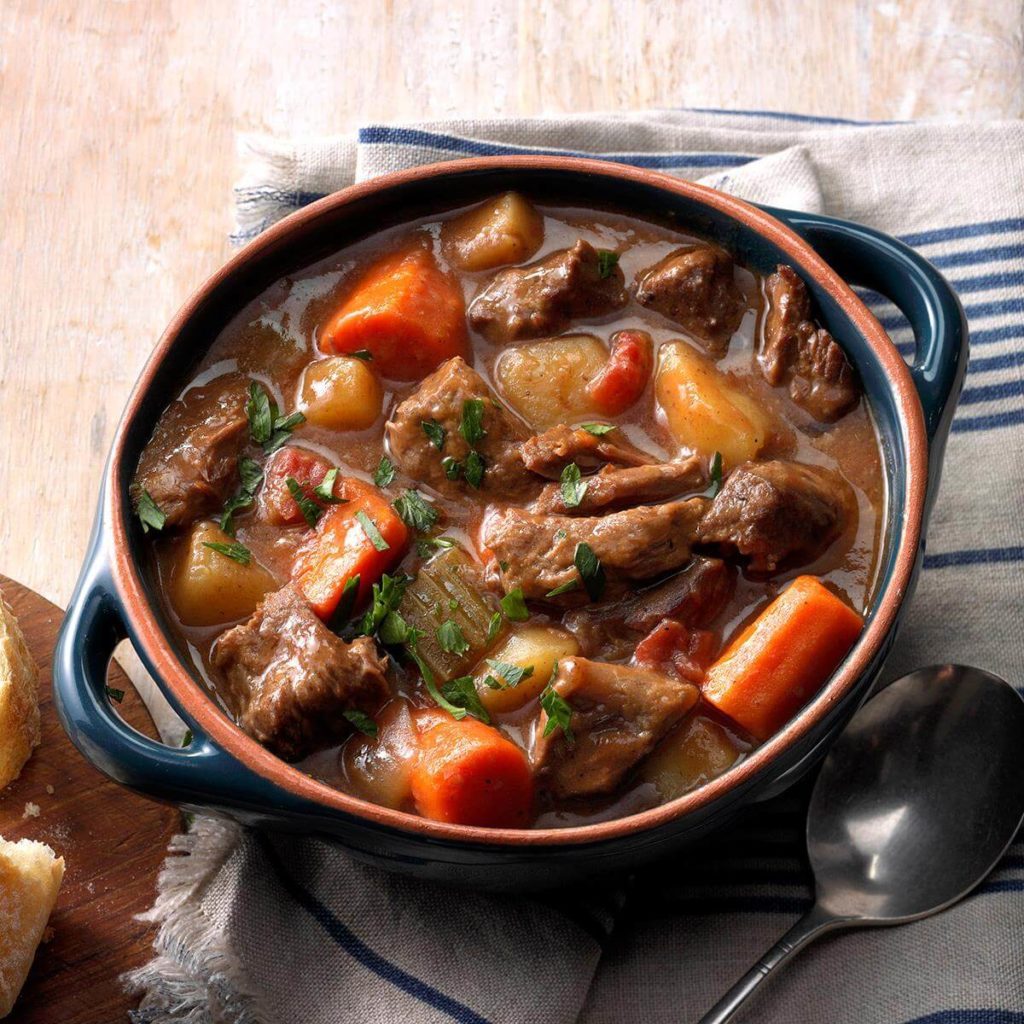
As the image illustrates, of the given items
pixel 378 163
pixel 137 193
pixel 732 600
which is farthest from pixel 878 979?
pixel 137 193

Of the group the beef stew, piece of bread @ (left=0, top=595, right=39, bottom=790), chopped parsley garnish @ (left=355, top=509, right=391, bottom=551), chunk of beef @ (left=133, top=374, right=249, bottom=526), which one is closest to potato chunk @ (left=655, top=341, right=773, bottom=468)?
the beef stew

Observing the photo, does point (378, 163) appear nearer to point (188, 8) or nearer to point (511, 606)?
point (188, 8)

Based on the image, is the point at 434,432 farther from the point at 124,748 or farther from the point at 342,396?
the point at 124,748

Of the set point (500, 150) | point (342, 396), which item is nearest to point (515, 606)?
point (342, 396)

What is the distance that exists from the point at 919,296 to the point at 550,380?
2.68ft

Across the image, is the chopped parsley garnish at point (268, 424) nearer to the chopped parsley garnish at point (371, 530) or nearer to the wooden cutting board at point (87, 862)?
the chopped parsley garnish at point (371, 530)

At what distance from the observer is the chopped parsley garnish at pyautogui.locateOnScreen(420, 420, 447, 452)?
289 centimetres

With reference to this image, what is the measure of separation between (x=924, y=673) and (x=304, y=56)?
2.50 m

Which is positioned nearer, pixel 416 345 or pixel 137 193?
pixel 416 345

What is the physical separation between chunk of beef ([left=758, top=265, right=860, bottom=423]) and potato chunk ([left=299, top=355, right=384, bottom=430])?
0.87 m

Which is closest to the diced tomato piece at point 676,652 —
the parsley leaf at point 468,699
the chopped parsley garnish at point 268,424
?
the parsley leaf at point 468,699

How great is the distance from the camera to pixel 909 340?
3.58 m

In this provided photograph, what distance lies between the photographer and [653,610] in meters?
2.83

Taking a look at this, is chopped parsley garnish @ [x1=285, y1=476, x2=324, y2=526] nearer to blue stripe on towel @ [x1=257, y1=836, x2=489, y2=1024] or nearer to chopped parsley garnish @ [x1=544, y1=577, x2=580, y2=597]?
chopped parsley garnish @ [x1=544, y1=577, x2=580, y2=597]
